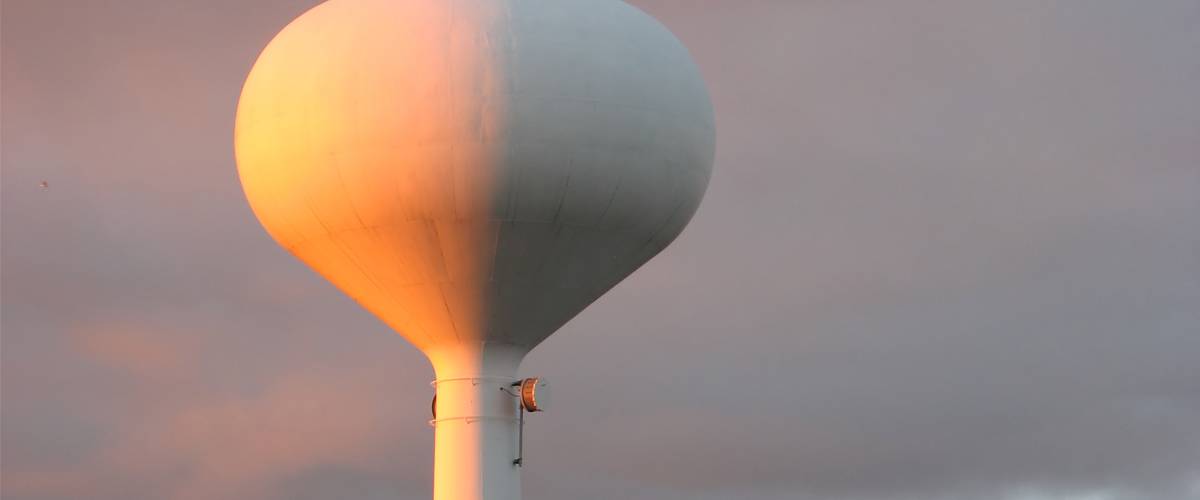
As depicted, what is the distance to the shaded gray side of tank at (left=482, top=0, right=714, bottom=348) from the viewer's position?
20281 mm

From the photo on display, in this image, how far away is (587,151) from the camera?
2044 centimetres

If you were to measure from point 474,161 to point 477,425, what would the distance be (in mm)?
3964

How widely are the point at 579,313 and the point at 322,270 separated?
3.39m

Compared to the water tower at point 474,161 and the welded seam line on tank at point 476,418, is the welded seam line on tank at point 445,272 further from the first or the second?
the welded seam line on tank at point 476,418

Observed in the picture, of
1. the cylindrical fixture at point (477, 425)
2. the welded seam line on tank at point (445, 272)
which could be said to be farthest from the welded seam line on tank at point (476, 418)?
the welded seam line on tank at point (445, 272)

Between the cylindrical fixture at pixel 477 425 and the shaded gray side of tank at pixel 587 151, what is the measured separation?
A: 66 cm

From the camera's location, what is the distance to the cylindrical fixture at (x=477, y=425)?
2214 cm

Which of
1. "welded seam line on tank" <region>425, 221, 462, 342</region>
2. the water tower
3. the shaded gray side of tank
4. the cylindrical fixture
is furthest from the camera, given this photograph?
the cylindrical fixture

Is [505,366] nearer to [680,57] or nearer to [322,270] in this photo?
[322,270]

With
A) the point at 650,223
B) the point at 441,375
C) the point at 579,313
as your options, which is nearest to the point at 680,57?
the point at 650,223

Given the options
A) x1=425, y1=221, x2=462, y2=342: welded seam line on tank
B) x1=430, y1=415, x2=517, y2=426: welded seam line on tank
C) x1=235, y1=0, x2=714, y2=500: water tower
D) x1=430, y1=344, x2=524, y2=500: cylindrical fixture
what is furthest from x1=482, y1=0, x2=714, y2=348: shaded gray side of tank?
x1=430, y1=415, x2=517, y2=426: welded seam line on tank

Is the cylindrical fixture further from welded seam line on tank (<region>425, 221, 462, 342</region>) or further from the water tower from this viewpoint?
welded seam line on tank (<region>425, 221, 462, 342</region>)

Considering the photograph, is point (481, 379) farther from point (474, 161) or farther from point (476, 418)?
point (474, 161)

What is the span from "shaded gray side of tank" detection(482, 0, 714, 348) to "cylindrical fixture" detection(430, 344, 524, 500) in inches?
26.1
